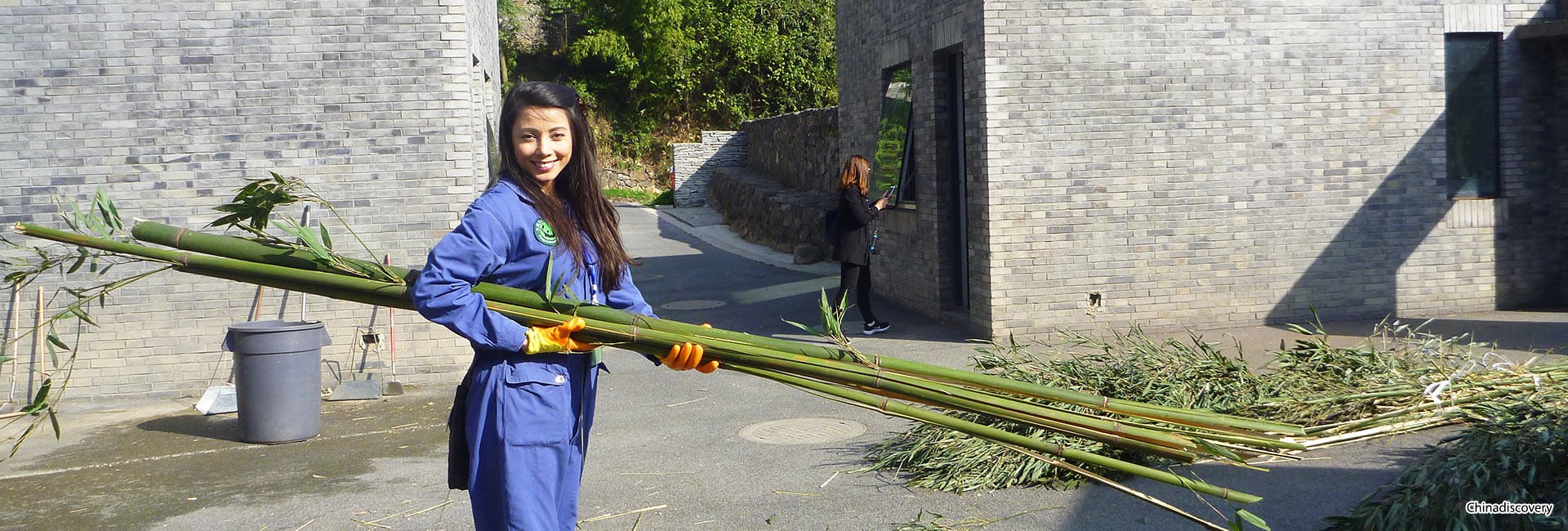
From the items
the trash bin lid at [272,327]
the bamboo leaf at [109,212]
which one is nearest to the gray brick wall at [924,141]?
the trash bin lid at [272,327]

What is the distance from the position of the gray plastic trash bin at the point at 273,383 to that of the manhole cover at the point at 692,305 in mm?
6170

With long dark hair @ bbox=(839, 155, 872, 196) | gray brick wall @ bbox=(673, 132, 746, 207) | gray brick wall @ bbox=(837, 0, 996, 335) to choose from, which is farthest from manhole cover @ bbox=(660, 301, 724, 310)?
gray brick wall @ bbox=(673, 132, 746, 207)

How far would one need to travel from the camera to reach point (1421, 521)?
416 cm

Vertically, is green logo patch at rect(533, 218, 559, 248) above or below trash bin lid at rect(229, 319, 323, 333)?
above

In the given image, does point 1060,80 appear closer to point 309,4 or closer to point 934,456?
point 934,456

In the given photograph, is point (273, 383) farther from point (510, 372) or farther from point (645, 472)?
point (510, 372)

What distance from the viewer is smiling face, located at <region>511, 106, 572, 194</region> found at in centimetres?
322

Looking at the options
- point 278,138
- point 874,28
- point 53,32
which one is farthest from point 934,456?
point 874,28

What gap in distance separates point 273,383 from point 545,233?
4.90 m

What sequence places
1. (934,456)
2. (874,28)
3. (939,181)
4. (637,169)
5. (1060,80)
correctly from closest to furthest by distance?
(934,456) → (1060,80) → (939,181) → (874,28) → (637,169)

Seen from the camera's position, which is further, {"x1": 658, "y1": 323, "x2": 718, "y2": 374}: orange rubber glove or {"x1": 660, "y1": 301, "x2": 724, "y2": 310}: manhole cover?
{"x1": 660, "y1": 301, "x2": 724, "y2": 310}: manhole cover

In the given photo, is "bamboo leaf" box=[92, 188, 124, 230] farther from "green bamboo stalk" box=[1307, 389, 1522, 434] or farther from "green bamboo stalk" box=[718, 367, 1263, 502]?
"green bamboo stalk" box=[1307, 389, 1522, 434]

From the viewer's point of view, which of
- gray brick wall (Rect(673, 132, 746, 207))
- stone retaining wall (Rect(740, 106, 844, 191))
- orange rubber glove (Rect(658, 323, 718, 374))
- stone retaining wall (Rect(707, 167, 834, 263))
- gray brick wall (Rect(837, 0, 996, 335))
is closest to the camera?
orange rubber glove (Rect(658, 323, 718, 374))

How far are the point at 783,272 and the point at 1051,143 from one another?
23.3 ft
